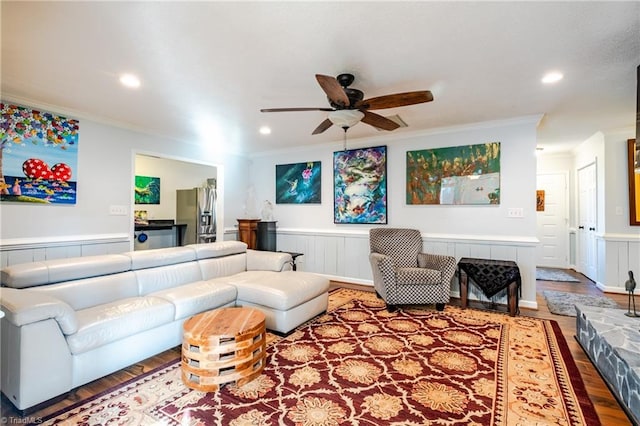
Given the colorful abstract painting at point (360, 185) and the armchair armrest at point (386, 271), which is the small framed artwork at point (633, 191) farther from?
A: the armchair armrest at point (386, 271)

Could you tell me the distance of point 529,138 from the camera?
383 cm

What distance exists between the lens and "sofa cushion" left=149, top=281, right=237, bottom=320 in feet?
8.75

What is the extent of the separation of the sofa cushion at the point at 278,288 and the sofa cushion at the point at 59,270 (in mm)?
1065

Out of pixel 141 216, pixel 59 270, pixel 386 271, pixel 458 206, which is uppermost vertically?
pixel 458 206

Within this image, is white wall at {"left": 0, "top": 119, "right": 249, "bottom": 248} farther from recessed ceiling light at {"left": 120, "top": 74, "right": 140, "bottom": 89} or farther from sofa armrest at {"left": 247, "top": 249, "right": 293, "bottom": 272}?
sofa armrest at {"left": 247, "top": 249, "right": 293, "bottom": 272}

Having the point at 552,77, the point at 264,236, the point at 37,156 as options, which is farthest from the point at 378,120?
the point at 37,156

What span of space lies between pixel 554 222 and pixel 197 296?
711 cm

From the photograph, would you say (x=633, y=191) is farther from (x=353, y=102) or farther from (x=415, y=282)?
(x=353, y=102)

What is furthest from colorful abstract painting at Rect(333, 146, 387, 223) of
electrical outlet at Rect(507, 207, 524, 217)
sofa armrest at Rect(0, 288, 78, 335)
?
sofa armrest at Rect(0, 288, 78, 335)

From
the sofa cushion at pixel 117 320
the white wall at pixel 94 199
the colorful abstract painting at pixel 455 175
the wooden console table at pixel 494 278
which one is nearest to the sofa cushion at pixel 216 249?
the sofa cushion at pixel 117 320

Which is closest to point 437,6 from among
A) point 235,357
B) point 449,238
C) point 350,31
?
point 350,31

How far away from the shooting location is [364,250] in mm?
5000

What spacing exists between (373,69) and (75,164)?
3584 millimetres

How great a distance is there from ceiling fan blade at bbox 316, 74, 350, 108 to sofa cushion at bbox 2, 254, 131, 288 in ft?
7.88
